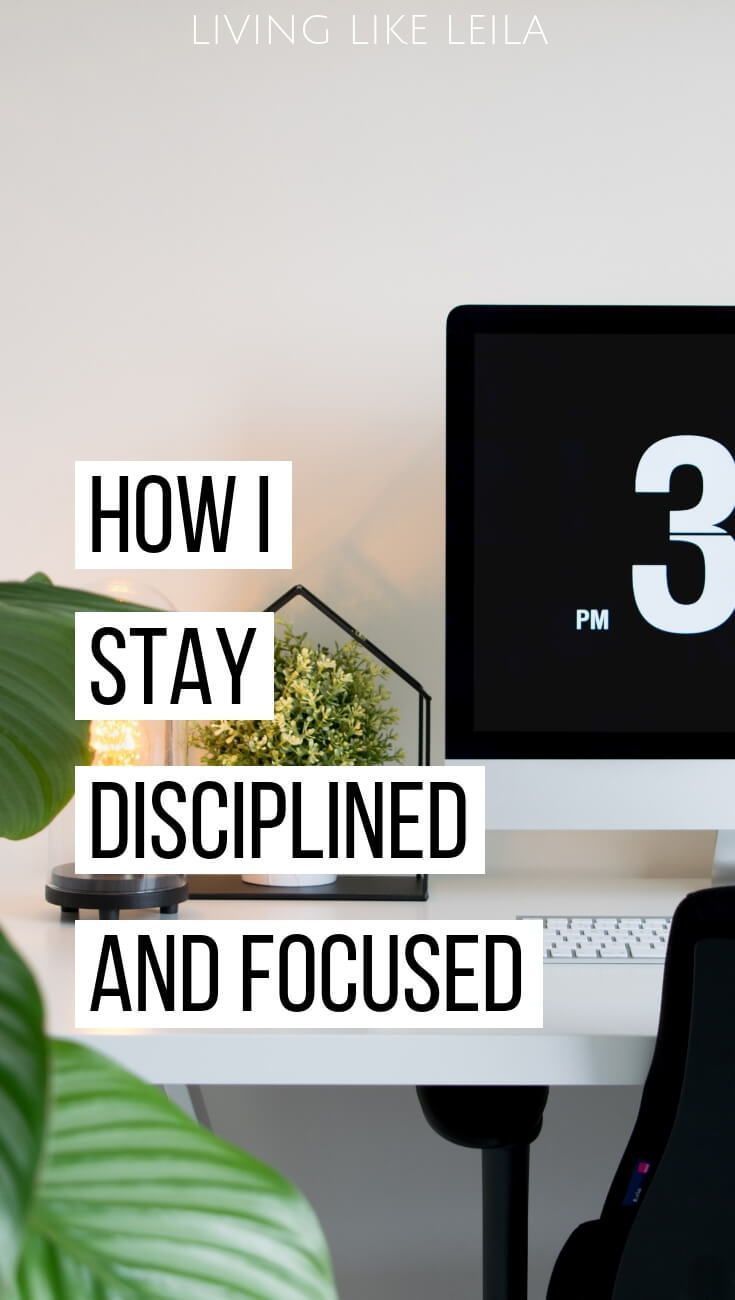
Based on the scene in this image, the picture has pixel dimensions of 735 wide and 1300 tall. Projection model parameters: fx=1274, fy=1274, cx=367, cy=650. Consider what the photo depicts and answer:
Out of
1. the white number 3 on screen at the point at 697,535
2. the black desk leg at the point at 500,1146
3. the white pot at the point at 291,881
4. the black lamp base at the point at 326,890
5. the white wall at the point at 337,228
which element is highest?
the white wall at the point at 337,228

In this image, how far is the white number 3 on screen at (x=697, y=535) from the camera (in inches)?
50.4

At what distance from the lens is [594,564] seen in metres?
1.28

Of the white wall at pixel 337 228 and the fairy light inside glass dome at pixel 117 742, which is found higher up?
the white wall at pixel 337 228

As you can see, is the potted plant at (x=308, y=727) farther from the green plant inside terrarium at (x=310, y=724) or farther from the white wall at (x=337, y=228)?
the white wall at (x=337, y=228)

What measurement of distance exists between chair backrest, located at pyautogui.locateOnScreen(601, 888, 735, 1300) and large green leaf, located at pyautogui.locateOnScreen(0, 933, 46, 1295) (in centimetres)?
59

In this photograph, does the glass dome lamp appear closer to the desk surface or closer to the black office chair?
the desk surface

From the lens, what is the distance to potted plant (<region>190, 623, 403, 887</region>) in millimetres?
1329

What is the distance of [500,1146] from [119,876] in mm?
424

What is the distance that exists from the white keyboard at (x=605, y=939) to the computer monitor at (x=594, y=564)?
0.34 ft

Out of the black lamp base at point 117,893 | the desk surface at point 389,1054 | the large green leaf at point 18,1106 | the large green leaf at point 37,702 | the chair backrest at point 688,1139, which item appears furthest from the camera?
the black lamp base at point 117,893

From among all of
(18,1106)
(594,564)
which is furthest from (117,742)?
(18,1106)

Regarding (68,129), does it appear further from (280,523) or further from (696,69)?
(696,69)

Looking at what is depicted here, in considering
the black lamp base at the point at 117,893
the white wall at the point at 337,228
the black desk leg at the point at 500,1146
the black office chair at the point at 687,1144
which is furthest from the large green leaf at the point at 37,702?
the white wall at the point at 337,228

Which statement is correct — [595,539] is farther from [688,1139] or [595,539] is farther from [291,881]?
[688,1139]
